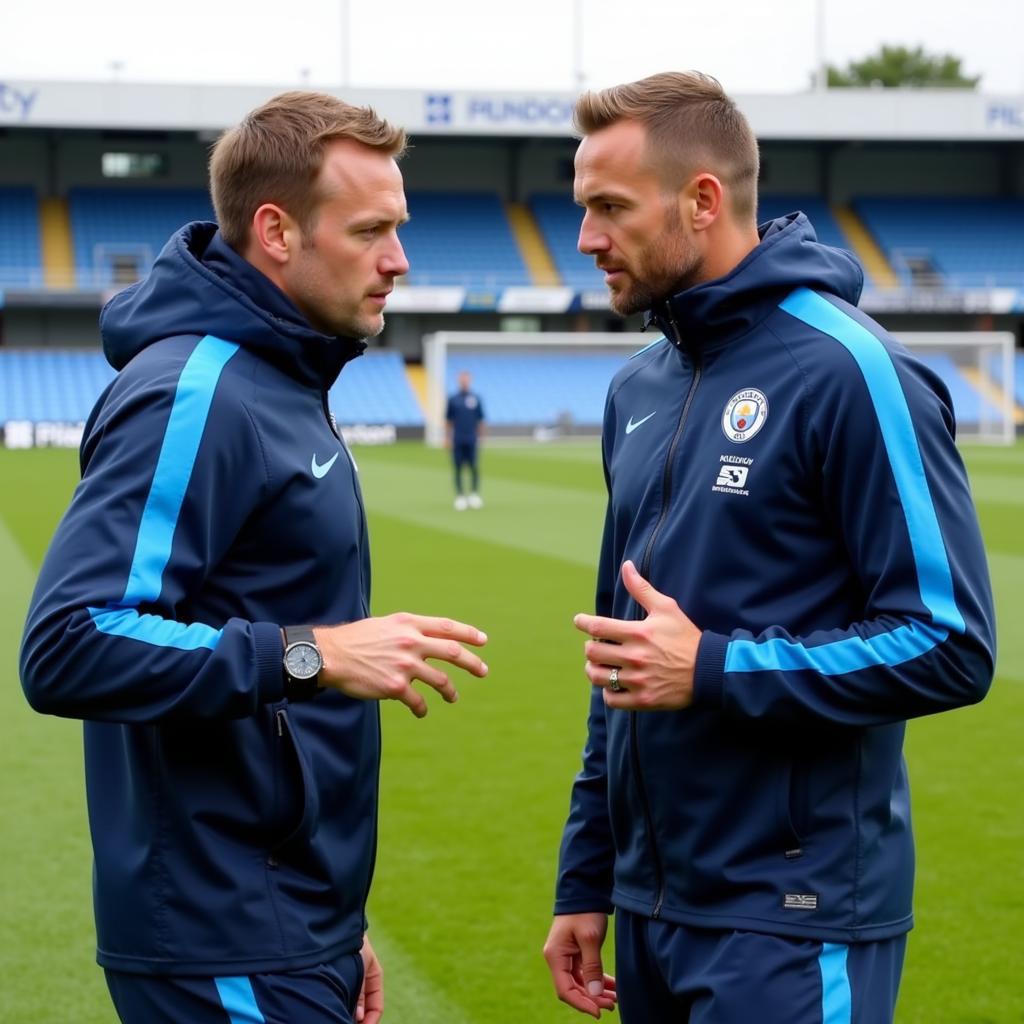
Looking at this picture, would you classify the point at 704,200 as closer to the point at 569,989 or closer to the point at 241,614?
the point at 241,614

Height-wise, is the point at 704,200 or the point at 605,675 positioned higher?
the point at 704,200

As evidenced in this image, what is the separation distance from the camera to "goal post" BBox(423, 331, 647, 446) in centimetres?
4128

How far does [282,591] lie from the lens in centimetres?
253

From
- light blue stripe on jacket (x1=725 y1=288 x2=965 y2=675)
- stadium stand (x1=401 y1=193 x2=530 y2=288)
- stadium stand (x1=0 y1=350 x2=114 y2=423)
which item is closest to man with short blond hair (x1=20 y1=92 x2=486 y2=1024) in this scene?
light blue stripe on jacket (x1=725 y1=288 x2=965 y2=675)

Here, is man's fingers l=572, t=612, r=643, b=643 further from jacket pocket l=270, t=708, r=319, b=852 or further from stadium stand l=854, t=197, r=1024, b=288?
stadium stand l=854, t=197, r=1024, b=288

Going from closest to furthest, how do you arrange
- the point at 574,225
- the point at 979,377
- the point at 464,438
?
the point at 464,438
the point at 979,377
the point at 574,225

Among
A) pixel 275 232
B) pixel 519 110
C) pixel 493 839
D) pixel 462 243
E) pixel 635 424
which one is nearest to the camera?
pixel 275 232

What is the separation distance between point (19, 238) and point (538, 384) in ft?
50.4

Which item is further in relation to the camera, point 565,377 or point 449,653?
point 565,377

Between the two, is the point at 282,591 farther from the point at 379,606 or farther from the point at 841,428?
the point at 379,606

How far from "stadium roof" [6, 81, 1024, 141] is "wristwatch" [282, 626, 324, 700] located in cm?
4368

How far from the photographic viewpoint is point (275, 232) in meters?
2.65

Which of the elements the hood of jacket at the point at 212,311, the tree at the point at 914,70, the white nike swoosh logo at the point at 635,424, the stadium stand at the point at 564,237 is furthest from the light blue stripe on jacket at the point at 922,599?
the tree at the point at 914,70

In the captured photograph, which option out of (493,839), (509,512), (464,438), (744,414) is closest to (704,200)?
(744,414)
